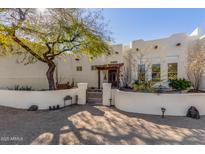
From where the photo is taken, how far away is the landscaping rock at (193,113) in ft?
21.4

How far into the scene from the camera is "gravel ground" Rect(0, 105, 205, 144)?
419cm

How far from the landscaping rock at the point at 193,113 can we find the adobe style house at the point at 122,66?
14.1ft

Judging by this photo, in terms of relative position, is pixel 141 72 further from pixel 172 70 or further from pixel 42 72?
pixel 42 72

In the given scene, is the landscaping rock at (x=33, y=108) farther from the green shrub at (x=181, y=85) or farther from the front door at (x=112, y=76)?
the green shrub at (x=181, y=85)

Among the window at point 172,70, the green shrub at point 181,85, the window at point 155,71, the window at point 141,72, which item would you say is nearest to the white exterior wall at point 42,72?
the window at point 141,72

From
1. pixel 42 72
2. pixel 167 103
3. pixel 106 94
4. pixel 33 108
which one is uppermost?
pixel 42 72

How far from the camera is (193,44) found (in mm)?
11305

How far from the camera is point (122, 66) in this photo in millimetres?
13625

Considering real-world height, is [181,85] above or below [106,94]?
above

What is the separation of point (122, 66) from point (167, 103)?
7212 millimetres

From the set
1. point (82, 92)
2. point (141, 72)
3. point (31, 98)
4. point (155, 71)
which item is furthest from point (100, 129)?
point (155, 71)

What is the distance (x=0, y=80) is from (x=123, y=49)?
11.7 metres
